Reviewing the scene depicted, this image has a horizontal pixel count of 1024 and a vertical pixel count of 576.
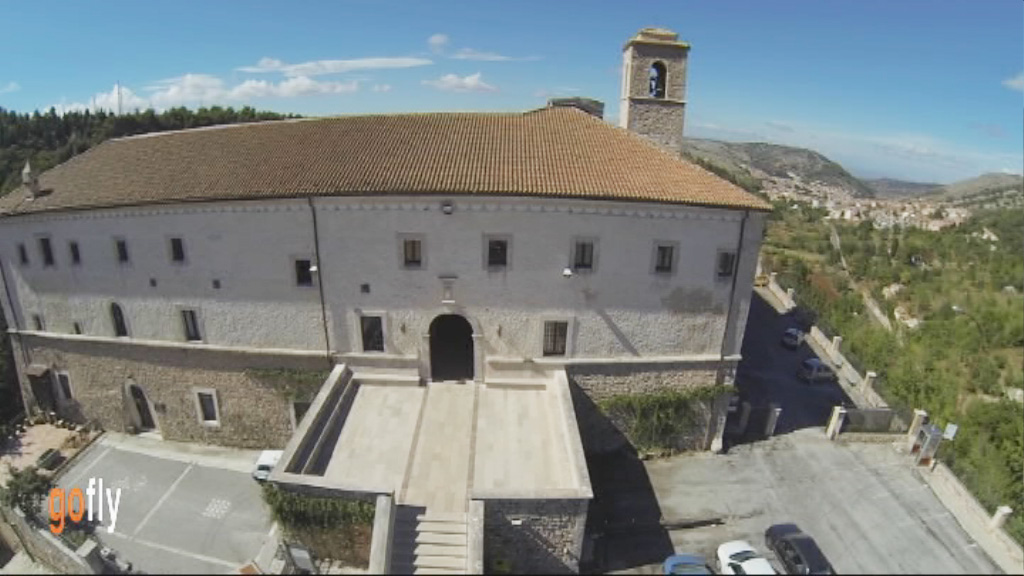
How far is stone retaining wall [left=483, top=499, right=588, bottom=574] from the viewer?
43.2ft

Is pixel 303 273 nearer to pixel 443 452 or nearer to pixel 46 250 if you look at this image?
pixel 443 452

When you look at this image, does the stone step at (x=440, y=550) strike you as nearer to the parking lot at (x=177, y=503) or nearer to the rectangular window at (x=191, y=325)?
the parking lot at (x=177, y=503)

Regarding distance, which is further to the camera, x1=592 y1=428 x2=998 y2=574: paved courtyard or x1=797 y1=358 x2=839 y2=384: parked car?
x1=797 y1=358 x2=839 y2=384: parked car

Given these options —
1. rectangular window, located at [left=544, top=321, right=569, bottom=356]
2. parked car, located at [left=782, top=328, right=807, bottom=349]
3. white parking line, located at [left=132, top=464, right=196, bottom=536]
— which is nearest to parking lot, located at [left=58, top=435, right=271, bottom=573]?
white parking line, located at [left=132, top=464, right=196, bottom=536]

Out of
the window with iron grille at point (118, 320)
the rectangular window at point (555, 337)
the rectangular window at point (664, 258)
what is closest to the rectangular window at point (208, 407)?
the window with iron grille at point (118, 320)

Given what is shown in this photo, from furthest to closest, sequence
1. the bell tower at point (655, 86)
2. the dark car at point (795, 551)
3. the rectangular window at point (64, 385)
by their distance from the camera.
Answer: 1. the rectangular window at point (64, 385)
2. the bell tower at point (655, 86)
3. the dark car at point (795, 551)

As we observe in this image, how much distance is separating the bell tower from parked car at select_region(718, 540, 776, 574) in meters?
15.2

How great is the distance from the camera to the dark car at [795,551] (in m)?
13.6

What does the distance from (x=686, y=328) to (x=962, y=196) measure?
187 metres

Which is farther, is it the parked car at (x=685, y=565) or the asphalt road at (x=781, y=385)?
the asphalt road at (x=781, y=385)

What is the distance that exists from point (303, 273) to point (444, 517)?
1019cm

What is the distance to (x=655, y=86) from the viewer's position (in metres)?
21.9

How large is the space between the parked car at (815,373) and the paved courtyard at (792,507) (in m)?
7.03

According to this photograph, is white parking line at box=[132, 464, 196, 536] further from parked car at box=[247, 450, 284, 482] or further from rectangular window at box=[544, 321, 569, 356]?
rectangular window at box=[544, 321, 569, 356]
